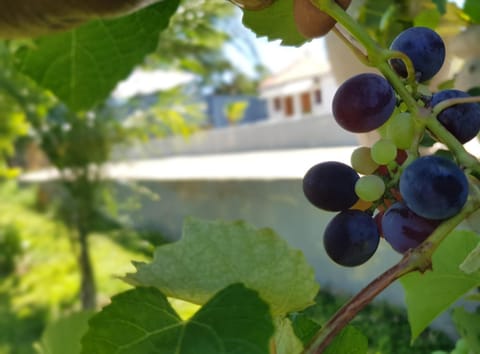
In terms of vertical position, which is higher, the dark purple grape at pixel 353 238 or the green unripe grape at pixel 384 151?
the green unripe grape at pixel 384 151

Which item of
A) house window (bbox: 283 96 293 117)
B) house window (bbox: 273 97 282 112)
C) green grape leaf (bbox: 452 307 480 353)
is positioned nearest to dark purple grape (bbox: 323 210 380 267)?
green grape leaf (bbox: 452 307 480 353)

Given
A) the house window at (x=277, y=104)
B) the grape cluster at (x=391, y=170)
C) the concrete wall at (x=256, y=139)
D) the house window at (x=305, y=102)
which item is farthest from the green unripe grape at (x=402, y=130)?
the house window at (x=277, y=104)

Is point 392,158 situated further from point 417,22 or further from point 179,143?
point 179,143

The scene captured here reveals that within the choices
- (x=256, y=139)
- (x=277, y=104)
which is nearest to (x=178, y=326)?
(x=256, y=139)

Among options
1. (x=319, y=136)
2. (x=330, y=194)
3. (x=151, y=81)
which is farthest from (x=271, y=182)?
(x=330, y=194)

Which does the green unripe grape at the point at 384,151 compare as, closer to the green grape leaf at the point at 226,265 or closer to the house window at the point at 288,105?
the green grape leaf at the point at 226,265

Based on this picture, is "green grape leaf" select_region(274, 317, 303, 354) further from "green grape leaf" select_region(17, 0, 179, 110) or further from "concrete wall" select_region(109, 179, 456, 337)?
"concrete wall" select_region(109, 179, 456, 337)

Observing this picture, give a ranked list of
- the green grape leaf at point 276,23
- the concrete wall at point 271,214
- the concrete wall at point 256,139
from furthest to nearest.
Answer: the concrete wall at point 256,139 < the concrete wall at point 271,214 < the green grape leaf at point 276,23
